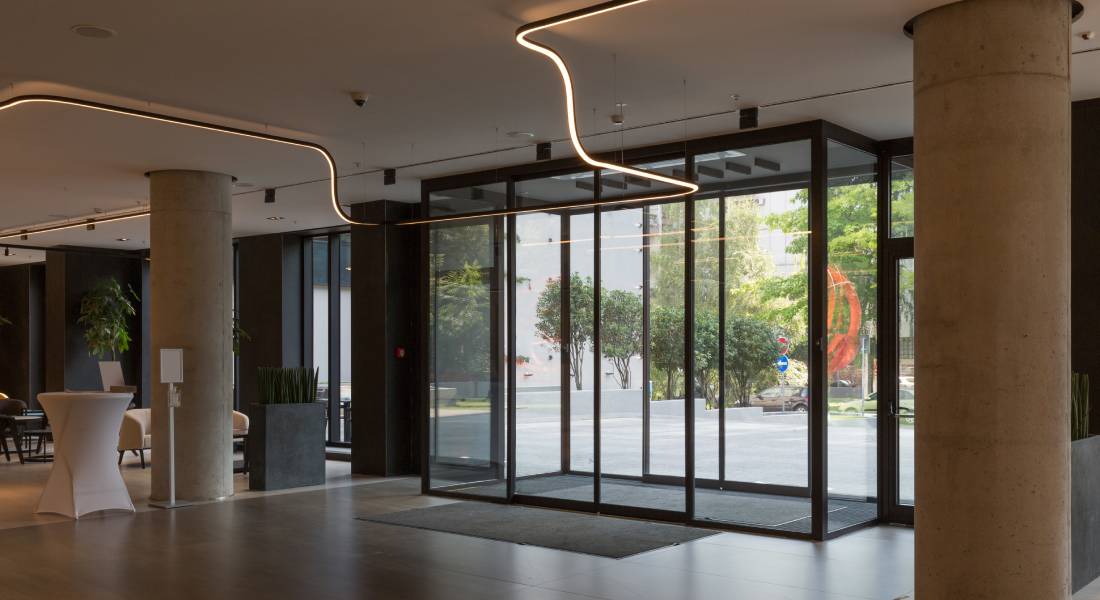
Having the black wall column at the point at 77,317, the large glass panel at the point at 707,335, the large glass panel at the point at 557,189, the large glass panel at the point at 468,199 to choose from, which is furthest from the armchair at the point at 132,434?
the large glass panel at the point at 707,335

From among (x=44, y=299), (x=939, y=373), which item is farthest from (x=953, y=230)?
(x=44, y=299)

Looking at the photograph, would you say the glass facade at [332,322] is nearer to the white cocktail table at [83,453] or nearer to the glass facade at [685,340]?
the glass facade at [685,340]

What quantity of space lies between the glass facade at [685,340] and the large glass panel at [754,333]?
13mm

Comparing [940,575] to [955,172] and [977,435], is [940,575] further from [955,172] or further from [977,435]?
[955,172]

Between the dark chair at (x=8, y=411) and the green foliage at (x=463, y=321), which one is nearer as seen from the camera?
the green foliage at (x=463, y=321)

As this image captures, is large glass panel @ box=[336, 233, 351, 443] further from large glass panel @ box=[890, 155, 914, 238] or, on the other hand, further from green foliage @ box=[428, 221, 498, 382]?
large glass panel @ box=[890, 155, 914, 238]

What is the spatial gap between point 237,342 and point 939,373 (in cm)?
1306

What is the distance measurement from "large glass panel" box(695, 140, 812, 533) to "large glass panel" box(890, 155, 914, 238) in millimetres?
922

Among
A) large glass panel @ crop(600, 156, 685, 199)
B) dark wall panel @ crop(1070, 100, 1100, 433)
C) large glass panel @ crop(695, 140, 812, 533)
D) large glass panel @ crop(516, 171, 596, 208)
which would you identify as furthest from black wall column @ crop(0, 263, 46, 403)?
dark wall panel @ crop(1070, 100, 1100, 433)

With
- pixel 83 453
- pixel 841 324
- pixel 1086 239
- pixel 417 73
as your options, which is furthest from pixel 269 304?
pixel 1086 239

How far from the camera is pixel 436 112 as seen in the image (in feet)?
Answer: 26.5

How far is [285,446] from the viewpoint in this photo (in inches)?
441

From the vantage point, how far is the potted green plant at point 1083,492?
6375 millimetres

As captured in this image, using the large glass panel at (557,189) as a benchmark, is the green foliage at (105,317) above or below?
below
